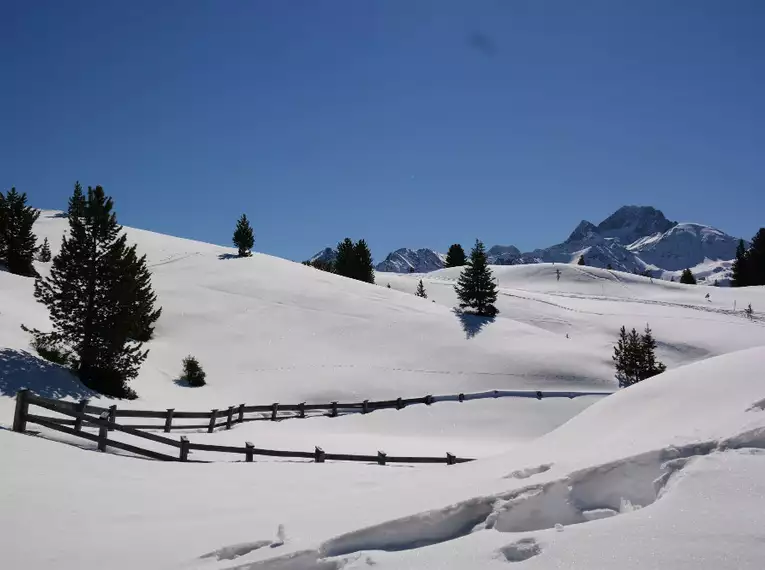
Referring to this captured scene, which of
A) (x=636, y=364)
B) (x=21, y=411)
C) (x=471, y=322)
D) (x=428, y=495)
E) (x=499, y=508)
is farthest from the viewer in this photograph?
(x=471, y=322)

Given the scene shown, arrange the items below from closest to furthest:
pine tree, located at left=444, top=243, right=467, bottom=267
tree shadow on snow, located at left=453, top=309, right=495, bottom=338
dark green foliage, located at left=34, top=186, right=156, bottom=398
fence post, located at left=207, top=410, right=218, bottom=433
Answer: fence post, located at left=207, top=410, right=218, bottom=433 < dark green foliage, located at left=34, top=186, right=156, bottom=398 < tree shadow on snow, located at left=453, top=309, right=495, bottom=338 < pine tree, located at left=444, top=243, right=467, bottom=267

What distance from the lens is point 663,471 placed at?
16.9ft

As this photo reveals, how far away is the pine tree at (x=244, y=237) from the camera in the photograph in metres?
55.7

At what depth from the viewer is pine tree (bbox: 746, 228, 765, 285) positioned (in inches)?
3447

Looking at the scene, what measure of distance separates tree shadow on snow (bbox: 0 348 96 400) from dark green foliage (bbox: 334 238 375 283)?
45.2m

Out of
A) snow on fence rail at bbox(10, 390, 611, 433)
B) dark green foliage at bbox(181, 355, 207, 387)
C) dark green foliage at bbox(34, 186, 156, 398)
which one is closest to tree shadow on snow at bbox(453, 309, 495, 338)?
snow on fence rail at bbox(10, 390, 611, 433)

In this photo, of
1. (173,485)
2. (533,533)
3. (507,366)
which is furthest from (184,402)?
(533,533)

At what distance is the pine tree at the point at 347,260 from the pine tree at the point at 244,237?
1248 cm

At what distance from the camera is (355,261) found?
63875 mm

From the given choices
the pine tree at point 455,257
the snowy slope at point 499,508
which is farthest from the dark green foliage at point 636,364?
the pine tree at point 455,257

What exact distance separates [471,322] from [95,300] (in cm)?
2874

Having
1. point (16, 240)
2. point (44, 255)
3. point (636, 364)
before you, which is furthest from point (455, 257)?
point (16, 240)

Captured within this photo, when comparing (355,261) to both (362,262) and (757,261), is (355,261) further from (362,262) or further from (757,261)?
(757,261)

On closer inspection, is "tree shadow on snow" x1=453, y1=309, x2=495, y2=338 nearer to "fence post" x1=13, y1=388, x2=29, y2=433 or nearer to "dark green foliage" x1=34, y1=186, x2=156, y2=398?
"dark green foliage" x1=34, y1=186, x2=156, y2=398
